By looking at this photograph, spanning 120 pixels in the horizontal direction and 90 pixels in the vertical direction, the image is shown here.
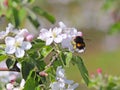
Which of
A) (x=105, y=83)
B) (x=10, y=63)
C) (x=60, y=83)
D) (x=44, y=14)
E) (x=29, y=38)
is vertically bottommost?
(x=60, y=83)

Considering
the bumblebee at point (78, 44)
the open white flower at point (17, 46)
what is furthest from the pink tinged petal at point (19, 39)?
the bumblebee at point (78, 44)

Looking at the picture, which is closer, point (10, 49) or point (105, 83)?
point (10, 49)

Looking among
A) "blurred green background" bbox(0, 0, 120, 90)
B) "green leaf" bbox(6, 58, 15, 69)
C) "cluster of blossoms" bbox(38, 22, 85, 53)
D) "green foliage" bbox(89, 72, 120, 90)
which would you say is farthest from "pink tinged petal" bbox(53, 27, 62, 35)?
"blurred green background" bbox(0, 0, 120, 90)

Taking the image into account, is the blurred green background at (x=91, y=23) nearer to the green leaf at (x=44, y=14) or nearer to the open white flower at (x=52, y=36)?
the green leaf at (x=44, y=14)

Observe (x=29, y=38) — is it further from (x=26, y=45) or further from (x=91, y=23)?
(x=91, y=23)

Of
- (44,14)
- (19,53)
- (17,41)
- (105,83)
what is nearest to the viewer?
(19,53)

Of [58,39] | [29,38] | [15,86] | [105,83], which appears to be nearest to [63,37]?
[58,39]

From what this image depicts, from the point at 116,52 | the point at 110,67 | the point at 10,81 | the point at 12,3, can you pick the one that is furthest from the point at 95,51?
the point at 10,81
